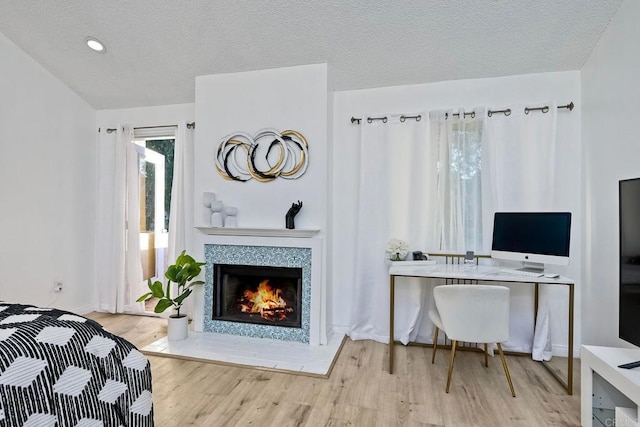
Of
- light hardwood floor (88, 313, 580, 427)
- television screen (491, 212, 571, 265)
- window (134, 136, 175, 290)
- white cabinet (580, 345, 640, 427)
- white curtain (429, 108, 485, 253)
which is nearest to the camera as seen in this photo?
white cabinet (580, 345, 640, 427)

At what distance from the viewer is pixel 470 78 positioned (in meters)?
2.96

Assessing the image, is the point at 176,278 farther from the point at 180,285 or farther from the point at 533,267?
the point at 533,267

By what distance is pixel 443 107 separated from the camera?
3.03 m

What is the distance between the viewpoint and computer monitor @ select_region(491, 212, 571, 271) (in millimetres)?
2316

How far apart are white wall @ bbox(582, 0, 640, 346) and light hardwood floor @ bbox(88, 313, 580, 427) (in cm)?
53

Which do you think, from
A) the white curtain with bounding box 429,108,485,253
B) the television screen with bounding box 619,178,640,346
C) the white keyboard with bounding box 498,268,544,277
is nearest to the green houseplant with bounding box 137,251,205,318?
the white curtain with bounding box 429,108,485,253

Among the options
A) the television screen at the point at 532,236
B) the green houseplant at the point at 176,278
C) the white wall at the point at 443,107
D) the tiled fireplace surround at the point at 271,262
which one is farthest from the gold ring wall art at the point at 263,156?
the television screen at the point at 532,236

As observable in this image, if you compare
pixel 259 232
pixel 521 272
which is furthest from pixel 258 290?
pixel 521 272

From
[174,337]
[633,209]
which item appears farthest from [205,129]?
[633,209]

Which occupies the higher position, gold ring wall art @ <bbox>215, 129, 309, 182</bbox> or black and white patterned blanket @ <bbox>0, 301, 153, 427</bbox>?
gold ring wall art @ <bbox>215, 129, 309, 182</bbox>

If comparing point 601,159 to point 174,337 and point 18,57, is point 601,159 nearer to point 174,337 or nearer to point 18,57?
point 174,337

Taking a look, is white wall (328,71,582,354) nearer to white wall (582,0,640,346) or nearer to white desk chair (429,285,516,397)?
white wall (582,0,640,346)

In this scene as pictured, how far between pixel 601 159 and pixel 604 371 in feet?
5.27

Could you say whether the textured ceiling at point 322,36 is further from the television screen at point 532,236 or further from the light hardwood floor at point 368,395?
the light hardwood floor at point 368,395
